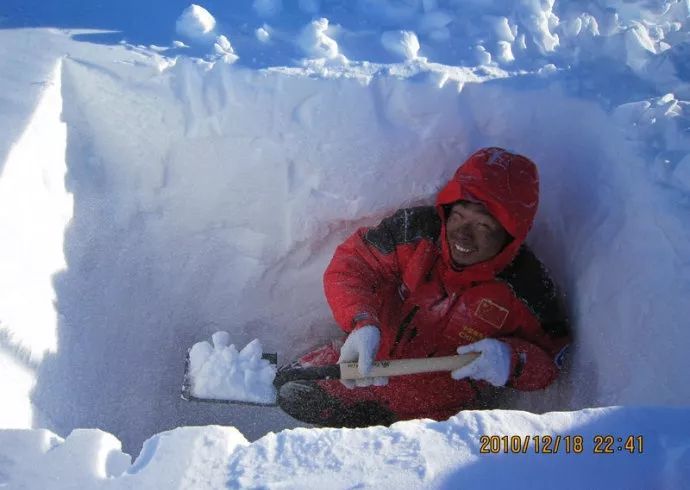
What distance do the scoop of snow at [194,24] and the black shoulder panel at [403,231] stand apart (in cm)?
109

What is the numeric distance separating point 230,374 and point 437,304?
2.52ft

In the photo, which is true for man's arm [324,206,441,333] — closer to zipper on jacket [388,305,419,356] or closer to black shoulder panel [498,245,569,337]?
zipper on jacket [388,305,419,356]

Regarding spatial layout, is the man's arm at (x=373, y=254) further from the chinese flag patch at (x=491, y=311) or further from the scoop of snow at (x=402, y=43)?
the scoop of snow at (x=402, y=43)

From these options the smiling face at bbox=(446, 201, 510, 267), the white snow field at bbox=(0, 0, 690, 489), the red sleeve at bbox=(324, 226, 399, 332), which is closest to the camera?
the white snow field at bbox=(0, 0, 690, 489)

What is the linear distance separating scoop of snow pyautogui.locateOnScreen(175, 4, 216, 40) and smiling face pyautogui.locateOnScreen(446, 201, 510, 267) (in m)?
1.28

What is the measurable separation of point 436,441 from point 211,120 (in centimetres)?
160

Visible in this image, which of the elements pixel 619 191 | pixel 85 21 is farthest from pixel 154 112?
pixel 619 191

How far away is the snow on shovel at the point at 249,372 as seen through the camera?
190cm

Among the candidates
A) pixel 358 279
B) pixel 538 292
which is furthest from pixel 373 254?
pixel 538 292

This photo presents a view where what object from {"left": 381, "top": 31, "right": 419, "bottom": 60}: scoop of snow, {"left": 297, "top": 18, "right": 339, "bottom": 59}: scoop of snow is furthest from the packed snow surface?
{"left": 381, "top": 31, "right": 419, "bottom": 60}: scoop of snow

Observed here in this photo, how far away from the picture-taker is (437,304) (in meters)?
2.16

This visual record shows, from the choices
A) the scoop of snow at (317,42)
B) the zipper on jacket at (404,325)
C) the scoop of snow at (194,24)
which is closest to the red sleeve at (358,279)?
the zipper on jacket at (404,325)

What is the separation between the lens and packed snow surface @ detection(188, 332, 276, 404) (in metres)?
1.97

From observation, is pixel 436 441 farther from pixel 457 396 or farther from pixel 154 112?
pixel 154 112
